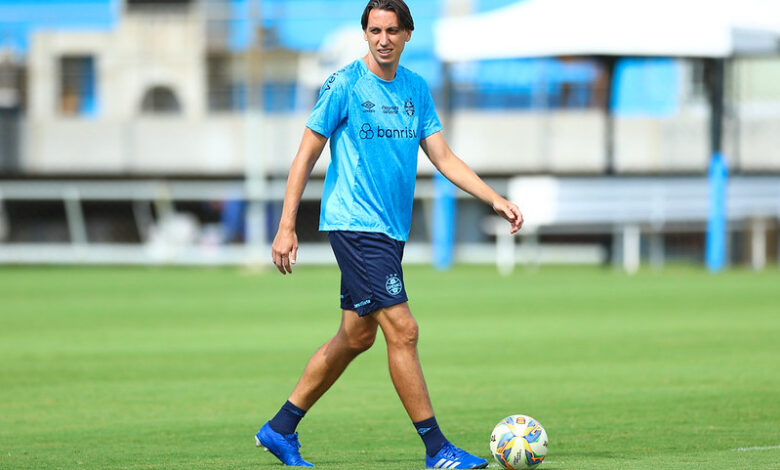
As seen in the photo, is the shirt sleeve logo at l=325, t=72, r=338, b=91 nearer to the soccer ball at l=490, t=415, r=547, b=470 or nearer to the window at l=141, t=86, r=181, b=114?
the soccer ball at l=490, t=415, r=547, b=470

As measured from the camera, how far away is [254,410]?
850 centimetres

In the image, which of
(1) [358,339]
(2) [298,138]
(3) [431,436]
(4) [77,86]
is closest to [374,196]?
(1) [358,339]

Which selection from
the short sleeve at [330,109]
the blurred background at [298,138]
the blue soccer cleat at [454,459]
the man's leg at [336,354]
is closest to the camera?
the blue soccer cleat at [454,459]

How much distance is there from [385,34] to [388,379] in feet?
14.8

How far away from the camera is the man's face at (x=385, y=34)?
6.11m

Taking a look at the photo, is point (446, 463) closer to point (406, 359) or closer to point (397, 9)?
point (406, 359)

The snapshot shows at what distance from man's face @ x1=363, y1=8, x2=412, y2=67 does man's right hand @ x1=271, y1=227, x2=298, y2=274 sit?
2.98 ft

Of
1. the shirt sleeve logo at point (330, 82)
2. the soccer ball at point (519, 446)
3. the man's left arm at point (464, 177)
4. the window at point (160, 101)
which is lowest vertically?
the soccer ball at point (519, 446)

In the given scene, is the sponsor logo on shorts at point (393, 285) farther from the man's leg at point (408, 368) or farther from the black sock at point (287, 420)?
the black sock at point (287, 420)

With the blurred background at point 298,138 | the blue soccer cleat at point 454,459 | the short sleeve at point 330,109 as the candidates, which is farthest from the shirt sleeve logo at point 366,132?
the blurred background at point 298,138

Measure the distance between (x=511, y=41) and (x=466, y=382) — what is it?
1573 centimetres

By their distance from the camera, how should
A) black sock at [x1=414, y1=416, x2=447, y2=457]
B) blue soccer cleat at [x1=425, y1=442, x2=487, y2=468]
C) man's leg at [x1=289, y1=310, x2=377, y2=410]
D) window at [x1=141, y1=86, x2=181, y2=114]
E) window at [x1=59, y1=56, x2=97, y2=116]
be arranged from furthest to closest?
window at [x1=141, y1=86, x2=181, y2=114] < window at [x1=59, y1=56, x2=97, y2=116] < man's leg at [x1=289, y1=310, x2=377, y2=410] < black sock at [x1=414, y1=416, x2=447, y2=457] < blue soccer cleat at [x1=425, y1=442, x2=487, y2=468]

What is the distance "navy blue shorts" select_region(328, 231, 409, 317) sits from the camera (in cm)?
612

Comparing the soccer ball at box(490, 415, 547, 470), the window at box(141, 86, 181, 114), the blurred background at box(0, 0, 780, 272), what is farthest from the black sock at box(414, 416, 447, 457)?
the window at box(141, 86, 181, 114)
